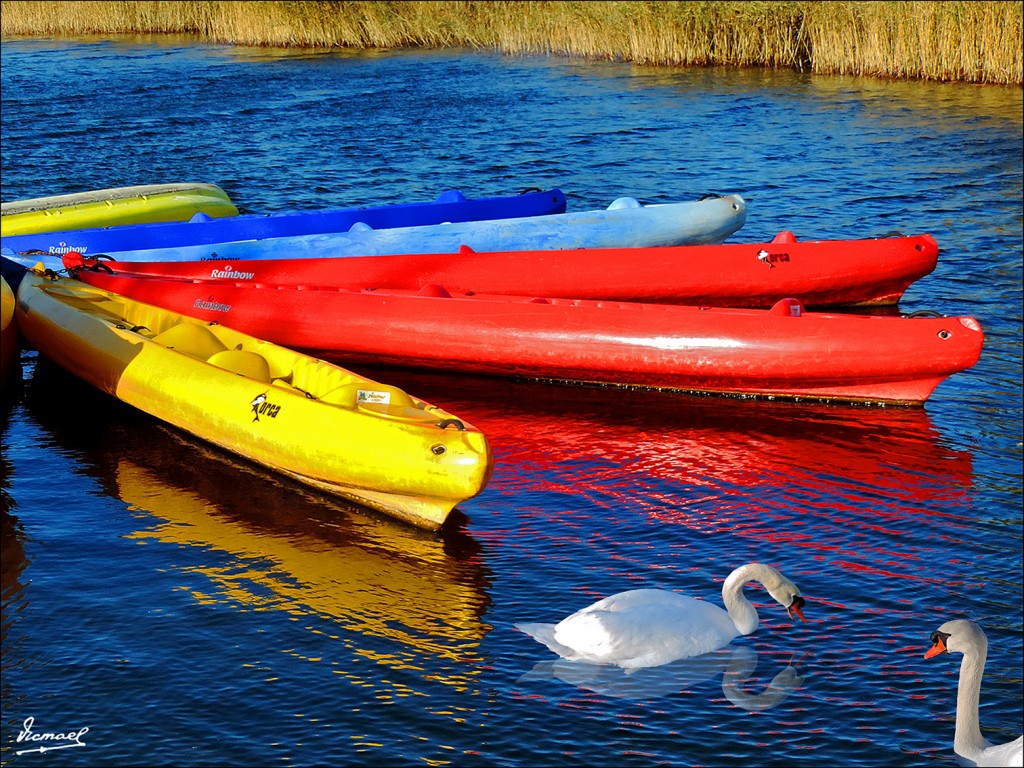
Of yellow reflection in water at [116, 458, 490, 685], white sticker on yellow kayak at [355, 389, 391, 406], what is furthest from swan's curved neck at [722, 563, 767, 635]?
white sticker on yellow kayak at [355, 389, 391, 406]

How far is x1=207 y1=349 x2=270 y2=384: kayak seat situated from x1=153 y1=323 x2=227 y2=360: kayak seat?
13.7 inches

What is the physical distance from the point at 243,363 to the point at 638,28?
589 inches

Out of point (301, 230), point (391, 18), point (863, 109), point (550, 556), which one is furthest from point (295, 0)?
point (550, 556)

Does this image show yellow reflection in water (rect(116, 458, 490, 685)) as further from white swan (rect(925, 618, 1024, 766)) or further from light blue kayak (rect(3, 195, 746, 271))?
light blue kayak (rect(3, 195, 746, 271))

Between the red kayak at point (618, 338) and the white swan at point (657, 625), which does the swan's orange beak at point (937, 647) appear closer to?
the white swan at point (657, 625)

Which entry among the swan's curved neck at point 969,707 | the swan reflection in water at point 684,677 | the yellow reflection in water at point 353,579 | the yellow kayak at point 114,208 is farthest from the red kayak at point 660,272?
the swan's curved neck at point 969,707

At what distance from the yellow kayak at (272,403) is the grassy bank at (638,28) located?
538 inches

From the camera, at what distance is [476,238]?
12219mm

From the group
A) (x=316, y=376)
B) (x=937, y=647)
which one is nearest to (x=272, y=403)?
(x=316, y=376)

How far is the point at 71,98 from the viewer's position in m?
22.6

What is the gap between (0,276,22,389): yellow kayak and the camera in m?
10.0

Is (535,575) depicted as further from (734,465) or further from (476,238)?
(476,238)

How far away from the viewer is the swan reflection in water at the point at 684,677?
5.94 m

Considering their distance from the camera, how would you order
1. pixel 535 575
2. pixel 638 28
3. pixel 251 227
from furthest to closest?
pixel 638 28 → pixel 251 227 → pixel 535 575
